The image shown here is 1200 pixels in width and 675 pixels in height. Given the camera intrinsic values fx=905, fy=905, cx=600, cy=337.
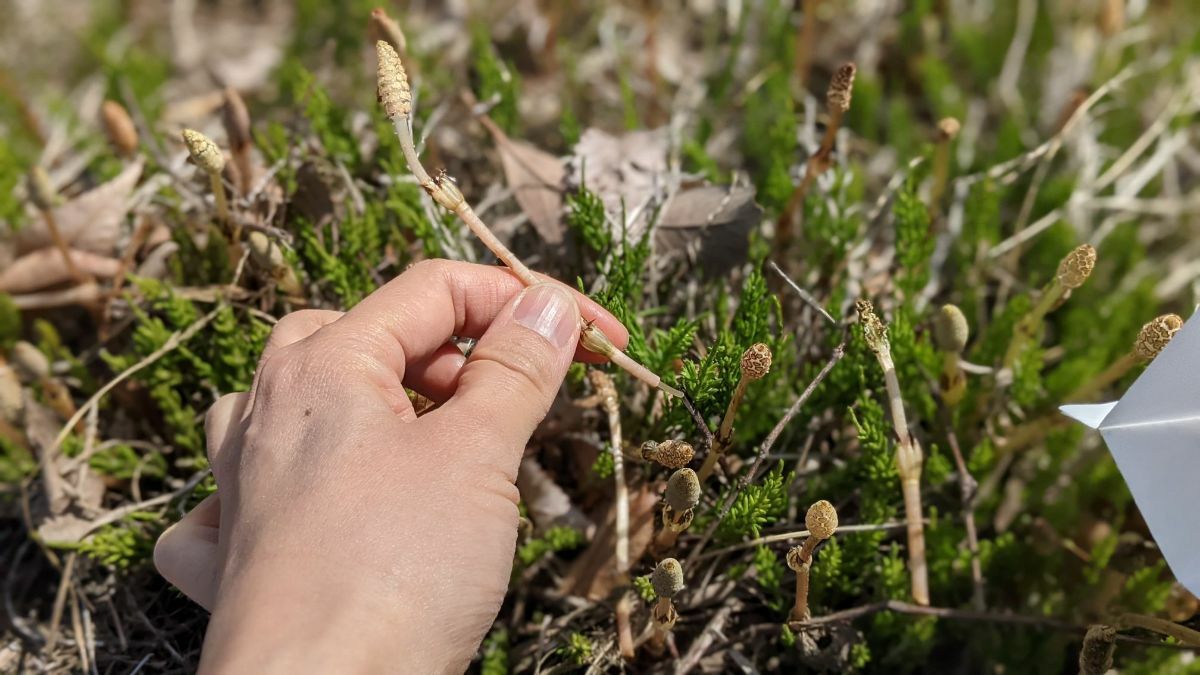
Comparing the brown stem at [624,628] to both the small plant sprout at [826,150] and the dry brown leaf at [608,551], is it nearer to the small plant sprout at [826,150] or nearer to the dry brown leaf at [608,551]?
the dry brown leaf at [608,551]

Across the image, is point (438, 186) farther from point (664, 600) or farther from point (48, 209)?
point (48, 209)

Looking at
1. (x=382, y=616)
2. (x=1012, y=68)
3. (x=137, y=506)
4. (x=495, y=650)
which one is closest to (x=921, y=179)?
(x=1012, y=68)

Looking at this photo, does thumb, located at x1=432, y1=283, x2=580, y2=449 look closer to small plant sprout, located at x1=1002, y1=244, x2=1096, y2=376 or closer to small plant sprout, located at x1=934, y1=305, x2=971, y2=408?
small plant sprout, located at x1=934, y1=305, x2=971, y2=408

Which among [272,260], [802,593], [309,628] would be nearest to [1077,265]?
[802,593]

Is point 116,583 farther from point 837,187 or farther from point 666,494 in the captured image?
point 837,187

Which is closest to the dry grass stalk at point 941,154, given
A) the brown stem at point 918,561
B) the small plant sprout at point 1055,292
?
the small plant sprout at point 1055,292
